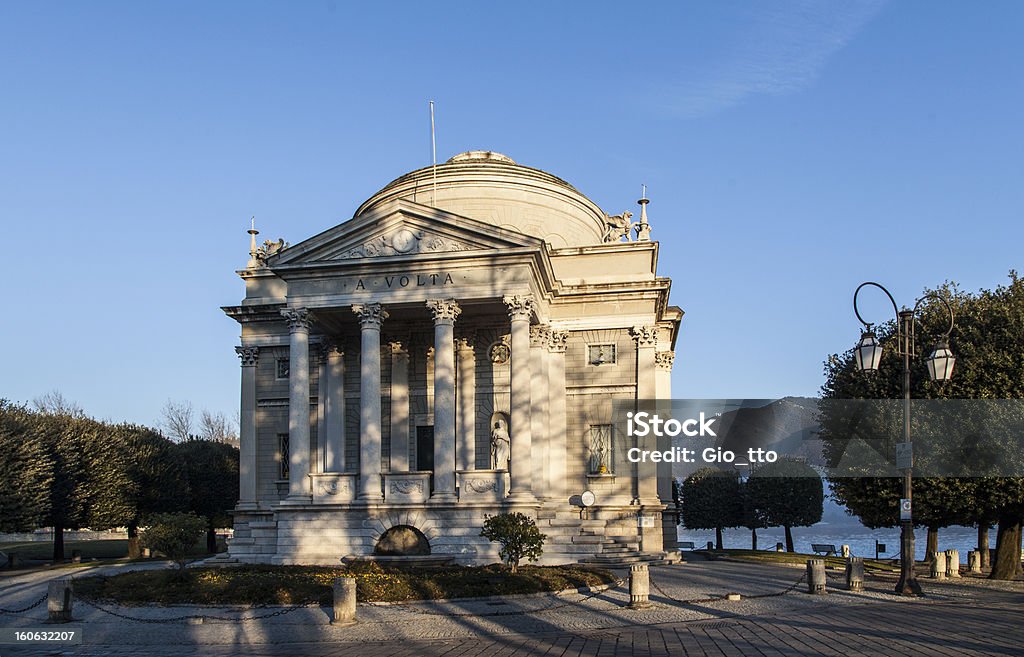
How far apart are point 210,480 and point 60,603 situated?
4392 cm

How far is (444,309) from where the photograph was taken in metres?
35.9

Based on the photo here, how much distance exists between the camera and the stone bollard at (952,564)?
1228 inches

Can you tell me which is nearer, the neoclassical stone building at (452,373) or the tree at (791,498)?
the neoclassical stone building at (452,373)

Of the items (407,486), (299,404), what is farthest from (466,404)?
(299,404)

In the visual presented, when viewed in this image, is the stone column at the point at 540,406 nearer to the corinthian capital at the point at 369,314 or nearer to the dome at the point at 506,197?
the corinthian capital at the point at 369,314

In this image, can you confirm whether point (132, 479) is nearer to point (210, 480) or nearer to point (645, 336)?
point (210, 480)

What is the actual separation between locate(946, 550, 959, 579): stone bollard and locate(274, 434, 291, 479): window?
27796mm

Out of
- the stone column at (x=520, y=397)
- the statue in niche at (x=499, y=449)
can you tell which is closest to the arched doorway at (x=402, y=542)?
the stone column at (x=520, y=397)

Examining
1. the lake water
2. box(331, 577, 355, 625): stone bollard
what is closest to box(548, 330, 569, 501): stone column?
box(331, 577, 355, 625): stone bollard

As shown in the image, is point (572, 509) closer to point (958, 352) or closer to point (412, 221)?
point (412, 221)

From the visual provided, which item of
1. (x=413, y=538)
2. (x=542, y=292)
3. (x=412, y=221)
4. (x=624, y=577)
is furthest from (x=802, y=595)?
(x=412, y=221)

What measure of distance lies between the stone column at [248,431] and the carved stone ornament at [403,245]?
9110 mm

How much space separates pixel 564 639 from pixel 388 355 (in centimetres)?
2494

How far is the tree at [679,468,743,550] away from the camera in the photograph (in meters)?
75.6
